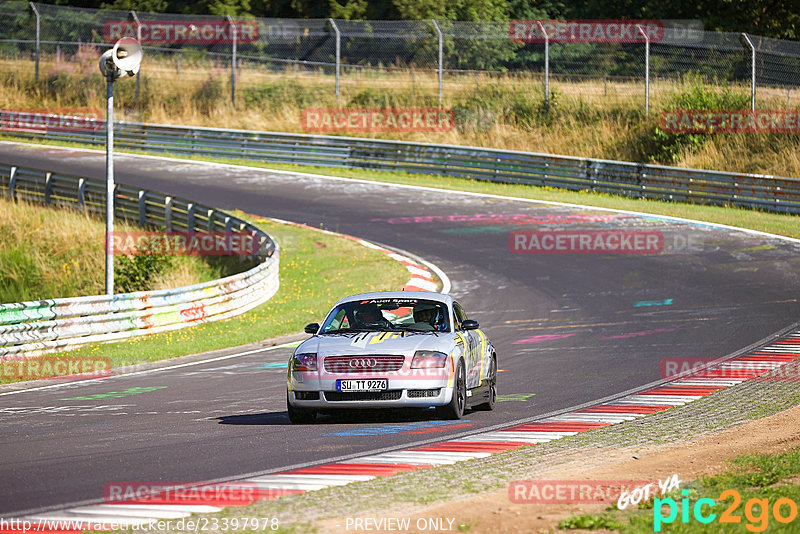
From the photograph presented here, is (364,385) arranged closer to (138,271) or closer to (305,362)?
(305,362)

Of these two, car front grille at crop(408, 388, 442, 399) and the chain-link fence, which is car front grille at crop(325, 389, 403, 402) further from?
the chain-link fence

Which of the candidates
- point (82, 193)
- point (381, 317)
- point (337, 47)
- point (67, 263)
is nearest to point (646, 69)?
point (337, 47)

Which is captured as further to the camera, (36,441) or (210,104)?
(210,104)

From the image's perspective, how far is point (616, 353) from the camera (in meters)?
15.9

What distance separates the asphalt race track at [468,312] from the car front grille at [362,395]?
0.29 metres

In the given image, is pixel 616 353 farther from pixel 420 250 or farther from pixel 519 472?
pixel 420 250

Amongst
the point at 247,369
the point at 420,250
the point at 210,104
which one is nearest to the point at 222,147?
the point at 210,104

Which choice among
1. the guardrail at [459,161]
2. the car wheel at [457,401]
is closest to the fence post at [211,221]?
the guardrail at [459,161]

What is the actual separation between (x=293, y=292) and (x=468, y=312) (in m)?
4.60

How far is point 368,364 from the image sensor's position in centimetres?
1076

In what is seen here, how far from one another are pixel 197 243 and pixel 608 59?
1671 cm

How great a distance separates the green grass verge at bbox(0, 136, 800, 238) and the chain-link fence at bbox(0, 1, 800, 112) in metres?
4.77

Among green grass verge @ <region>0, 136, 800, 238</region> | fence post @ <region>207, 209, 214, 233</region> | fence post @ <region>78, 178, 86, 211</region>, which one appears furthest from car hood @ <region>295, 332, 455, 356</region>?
fence post @ <region>78, 178, 86, 211</region>

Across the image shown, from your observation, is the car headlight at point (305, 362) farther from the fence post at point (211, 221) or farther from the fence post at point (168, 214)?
the fence post at point (168, 214)
